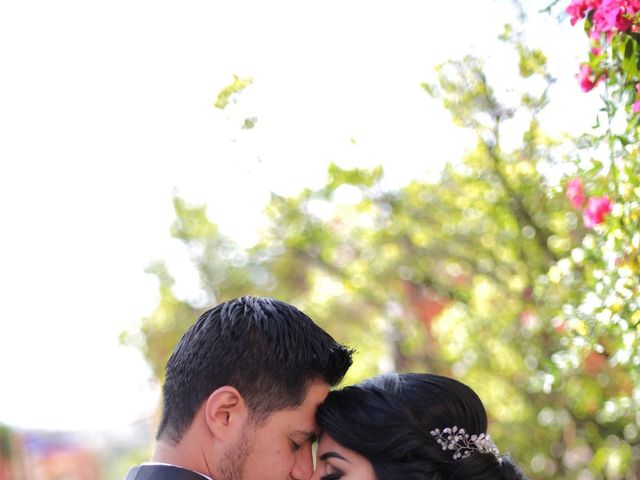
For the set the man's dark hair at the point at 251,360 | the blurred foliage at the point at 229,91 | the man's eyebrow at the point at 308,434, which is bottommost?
the man's eyebrow at the point at 308,434

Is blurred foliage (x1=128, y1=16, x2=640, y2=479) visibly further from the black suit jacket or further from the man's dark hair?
the black suit jacket

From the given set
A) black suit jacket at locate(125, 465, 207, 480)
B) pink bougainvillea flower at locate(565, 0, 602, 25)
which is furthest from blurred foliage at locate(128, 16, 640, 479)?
black suit jacket at locate(125, 465, 207, 480)

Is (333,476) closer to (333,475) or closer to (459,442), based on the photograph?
(333,475)

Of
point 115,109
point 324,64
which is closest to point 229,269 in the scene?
point 115,109

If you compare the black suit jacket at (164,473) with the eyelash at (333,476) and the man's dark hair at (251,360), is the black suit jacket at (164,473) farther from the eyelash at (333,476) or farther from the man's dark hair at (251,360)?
the eyelash at (333,476)

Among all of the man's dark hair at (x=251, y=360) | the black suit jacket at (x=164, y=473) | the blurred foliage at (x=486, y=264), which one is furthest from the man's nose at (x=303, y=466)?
the blurred foliage at (x=486, y=264)

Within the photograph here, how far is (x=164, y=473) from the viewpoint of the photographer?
2.43 m

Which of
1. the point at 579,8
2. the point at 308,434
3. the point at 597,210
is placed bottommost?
the point at 308,434

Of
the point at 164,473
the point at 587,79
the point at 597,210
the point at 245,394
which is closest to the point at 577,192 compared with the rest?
the point at 597,210

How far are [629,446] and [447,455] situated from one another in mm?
2546

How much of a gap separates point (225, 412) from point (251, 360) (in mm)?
152

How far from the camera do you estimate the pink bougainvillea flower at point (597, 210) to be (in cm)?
264

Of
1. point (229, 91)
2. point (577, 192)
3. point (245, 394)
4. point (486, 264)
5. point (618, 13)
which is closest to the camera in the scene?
point (618, 13)

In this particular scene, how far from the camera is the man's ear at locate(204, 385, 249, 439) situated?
96.4 inches
